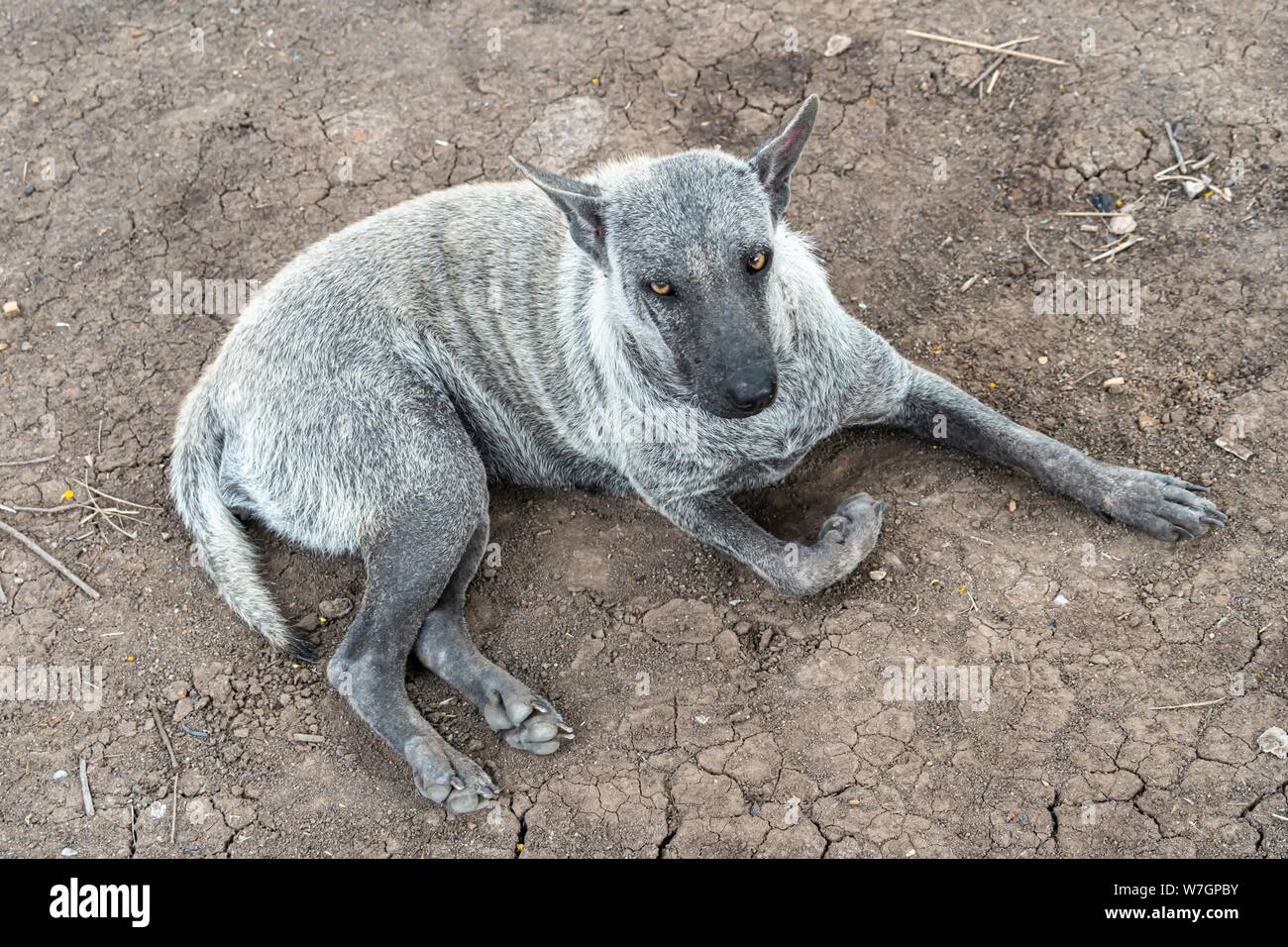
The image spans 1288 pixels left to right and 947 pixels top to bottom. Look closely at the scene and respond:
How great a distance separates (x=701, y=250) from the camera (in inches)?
142

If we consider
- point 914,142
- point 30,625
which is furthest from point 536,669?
point 914,142

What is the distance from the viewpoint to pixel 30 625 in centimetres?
443

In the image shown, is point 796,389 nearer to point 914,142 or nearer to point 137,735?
point 914,142

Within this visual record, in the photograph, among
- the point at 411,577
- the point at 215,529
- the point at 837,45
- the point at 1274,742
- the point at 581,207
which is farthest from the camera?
the point at 837,45

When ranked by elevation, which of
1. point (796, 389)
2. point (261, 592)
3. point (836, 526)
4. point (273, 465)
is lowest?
point (261, 592)

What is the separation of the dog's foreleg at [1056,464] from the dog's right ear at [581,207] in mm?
1483

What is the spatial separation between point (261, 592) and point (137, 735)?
681 millimetres

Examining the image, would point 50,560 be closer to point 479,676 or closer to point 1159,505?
point 479,676

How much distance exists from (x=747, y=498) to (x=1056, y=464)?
125 cm

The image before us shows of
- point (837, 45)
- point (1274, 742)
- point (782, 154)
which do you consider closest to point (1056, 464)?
point (1274, 742)

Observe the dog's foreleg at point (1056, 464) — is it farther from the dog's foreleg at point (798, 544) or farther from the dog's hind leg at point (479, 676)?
the dog's hind leg at point (479, 676)

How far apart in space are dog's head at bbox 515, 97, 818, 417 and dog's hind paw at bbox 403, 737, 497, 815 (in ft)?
4.95

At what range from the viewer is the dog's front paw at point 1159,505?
3951 mm

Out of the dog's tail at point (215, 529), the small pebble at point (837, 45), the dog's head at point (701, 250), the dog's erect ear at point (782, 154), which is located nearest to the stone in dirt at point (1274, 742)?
the dog's head at point (701, 250)
